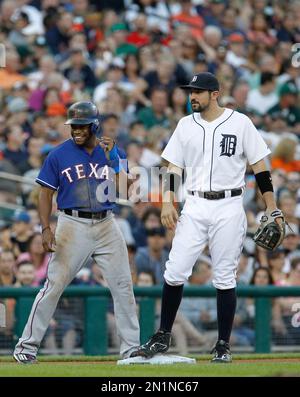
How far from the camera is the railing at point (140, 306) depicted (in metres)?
10.7

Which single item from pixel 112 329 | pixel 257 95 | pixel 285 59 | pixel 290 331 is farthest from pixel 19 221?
pixel 285 59

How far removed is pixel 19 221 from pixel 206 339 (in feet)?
7.04

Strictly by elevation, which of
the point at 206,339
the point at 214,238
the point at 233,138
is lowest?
the point at 206,339

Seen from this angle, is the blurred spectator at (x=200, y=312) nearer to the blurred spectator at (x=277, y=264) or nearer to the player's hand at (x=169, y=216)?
the blurred spectator at (x=277, y=264)

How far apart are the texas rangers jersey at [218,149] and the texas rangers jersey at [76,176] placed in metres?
0.55

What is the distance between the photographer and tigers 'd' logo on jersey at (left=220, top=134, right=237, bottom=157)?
8078mm

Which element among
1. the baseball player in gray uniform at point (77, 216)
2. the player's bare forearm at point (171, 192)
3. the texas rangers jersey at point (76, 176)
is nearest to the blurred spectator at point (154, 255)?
the baseball player in gray uniform at point (77, 216)

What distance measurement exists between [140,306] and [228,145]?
3.32 m

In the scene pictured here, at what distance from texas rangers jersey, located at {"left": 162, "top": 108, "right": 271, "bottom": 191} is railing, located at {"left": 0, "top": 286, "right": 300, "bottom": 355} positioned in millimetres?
2934

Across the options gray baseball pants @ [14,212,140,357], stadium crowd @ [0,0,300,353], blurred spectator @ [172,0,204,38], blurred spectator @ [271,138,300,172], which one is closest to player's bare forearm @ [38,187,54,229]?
gray baseball pants @ [14,212,140,357]

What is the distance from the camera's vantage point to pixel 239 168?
814cm
